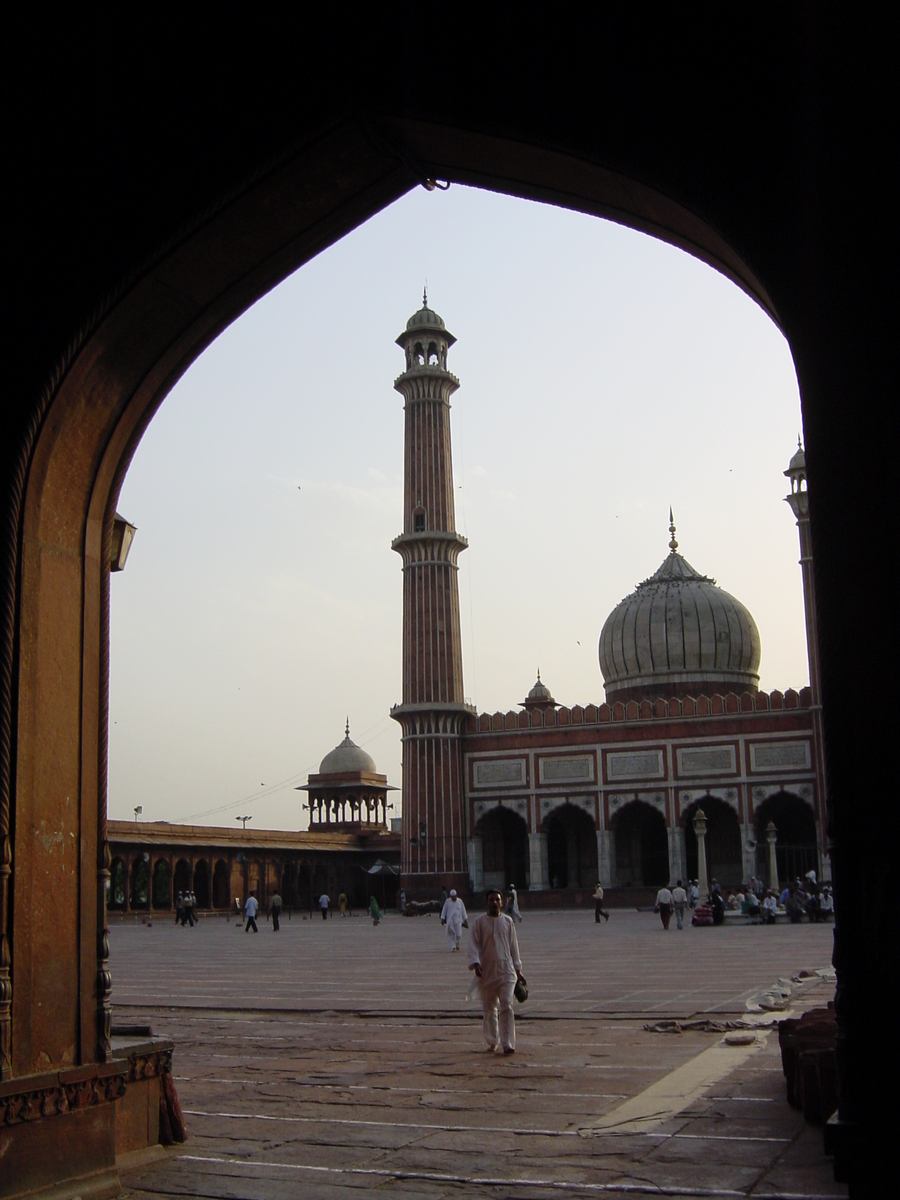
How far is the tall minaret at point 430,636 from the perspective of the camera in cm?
3703

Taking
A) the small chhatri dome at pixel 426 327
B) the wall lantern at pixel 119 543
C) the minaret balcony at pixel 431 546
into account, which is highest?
the small chhatri dome at pixel 426 327

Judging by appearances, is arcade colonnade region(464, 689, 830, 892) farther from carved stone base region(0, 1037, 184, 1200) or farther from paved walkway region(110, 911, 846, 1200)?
carved stone base region(0, 1037, 184, 1200)

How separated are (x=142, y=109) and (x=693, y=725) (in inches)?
1322

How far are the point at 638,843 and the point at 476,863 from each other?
515cm

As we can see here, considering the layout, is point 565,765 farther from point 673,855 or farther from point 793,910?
point 793,910

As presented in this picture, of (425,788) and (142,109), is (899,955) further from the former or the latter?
(425,788)

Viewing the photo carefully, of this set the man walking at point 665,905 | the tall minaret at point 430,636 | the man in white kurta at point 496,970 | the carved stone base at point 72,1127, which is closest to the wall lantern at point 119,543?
the carved stone base at point 72,1127

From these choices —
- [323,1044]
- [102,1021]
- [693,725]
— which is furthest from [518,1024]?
[693,725]

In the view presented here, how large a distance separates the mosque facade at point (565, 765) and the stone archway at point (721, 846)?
0.14 ft

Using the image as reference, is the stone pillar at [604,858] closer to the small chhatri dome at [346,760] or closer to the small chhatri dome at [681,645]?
the small chhatri dome at [681,645]

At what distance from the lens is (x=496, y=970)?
320 inches

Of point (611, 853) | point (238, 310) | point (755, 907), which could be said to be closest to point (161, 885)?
point (611, 853)

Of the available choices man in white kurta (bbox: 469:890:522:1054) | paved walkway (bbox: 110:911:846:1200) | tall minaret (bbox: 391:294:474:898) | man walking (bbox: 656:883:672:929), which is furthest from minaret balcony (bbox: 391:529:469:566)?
man in white kurta (bbox: 469:890:522:1054)

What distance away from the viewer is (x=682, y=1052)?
7.67m
